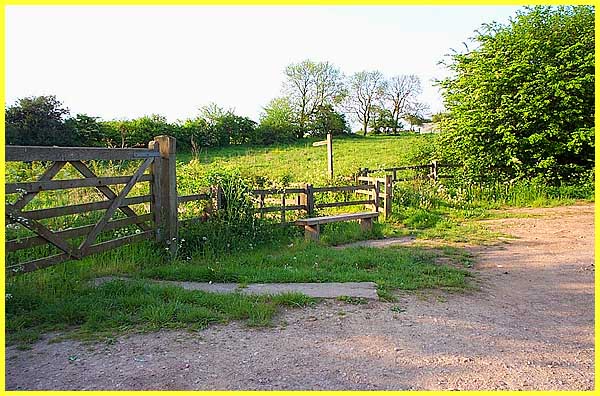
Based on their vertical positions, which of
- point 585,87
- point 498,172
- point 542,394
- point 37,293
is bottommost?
point 542,394

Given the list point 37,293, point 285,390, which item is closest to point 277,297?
point 285,390

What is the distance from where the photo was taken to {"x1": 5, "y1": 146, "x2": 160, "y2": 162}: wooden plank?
5.42 metres

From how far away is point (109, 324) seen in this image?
4.67 metres

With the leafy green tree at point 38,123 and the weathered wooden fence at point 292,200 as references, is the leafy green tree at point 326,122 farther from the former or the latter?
the weathered wooden fence at point 292,200

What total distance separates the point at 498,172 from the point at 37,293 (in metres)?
16.4

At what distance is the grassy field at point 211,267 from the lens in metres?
4.86

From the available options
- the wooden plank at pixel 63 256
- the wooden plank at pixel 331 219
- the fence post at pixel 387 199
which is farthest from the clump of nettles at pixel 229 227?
the fence post at pixel 387 199

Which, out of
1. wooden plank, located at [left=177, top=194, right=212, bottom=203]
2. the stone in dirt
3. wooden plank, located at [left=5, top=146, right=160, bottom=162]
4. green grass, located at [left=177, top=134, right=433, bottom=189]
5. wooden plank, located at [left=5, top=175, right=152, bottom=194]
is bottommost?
the stone in dirt

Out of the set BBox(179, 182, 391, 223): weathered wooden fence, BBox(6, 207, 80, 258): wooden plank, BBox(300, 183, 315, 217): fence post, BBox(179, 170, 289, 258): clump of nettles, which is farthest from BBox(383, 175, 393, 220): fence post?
BBox(6, 207, 80, 258): wooden plank

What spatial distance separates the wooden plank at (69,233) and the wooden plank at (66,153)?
0.81m

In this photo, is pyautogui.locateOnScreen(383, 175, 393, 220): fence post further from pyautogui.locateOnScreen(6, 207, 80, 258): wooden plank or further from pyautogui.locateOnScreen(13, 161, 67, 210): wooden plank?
pyautogui.locateOnScreen(13, 161, 67, 210): wooden plank

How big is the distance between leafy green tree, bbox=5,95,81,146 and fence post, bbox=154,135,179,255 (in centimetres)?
1376

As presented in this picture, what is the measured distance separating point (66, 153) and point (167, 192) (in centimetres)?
202

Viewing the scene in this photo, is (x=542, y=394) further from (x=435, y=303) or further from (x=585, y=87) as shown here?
(x=585, y=87)
